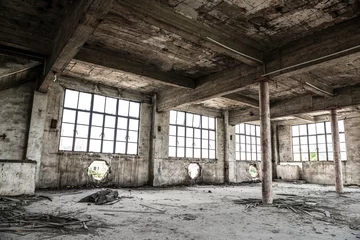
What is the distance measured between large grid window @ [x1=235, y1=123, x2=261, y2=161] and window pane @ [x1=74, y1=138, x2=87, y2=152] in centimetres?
1085

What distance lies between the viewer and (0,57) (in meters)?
8.01

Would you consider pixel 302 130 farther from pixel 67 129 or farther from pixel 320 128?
pixel 67 129

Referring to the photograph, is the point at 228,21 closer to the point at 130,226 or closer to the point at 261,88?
the point at 261,88

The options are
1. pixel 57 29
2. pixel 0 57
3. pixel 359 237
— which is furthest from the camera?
pixel 0 57

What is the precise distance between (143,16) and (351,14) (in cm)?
521

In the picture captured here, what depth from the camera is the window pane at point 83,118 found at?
11.6 metres

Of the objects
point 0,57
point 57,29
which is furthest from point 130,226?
point 0,57

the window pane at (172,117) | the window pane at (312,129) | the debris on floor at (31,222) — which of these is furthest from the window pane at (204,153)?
the debris on floor at (31,222)

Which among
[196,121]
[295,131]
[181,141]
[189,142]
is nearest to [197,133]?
[196,121]

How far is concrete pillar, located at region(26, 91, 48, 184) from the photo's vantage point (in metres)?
9.64

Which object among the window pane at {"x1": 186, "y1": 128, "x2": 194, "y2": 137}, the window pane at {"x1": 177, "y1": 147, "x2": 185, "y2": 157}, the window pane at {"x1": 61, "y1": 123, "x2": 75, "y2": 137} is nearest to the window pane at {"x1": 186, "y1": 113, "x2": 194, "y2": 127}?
the window pane at {"x1": 186, "y1": 128, "x2": 194, "y2": 137}

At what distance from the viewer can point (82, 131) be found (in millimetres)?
11539

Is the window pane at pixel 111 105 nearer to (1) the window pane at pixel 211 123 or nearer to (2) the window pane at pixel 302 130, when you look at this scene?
(1) the window pane at pixel 211 123

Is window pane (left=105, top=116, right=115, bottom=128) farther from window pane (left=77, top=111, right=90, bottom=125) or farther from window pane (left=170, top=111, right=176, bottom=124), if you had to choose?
window pane (left=170, top=111, right=176, bottom=124)
